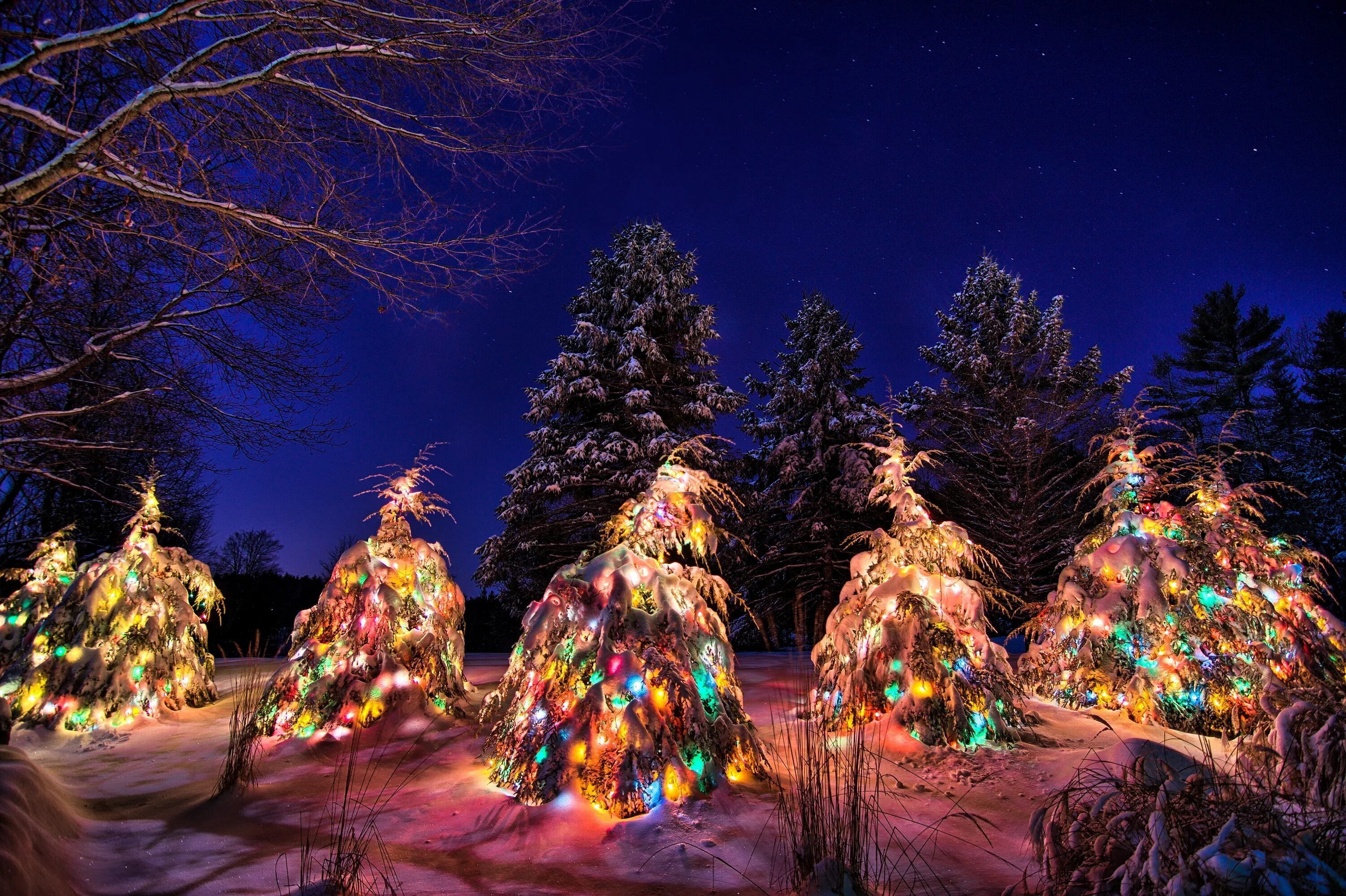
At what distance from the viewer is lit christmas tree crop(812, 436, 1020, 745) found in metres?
4.94

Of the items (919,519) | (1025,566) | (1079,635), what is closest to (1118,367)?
(1025,566)

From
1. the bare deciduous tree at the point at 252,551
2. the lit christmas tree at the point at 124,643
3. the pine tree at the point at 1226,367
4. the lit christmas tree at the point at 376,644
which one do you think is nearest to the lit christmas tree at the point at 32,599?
the lit christmas tree at the point at 124,643

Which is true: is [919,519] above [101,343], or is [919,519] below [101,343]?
below

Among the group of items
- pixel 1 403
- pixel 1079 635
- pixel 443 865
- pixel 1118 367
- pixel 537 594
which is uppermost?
pixel 1118 367

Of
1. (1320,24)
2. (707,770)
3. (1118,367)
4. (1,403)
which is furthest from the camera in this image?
(1118,367)

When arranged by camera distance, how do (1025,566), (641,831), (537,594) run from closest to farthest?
1. (641,831)
2. (1025,566)
3. (537,594)

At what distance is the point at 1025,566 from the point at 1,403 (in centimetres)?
1787

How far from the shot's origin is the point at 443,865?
328 cm

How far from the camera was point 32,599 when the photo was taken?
729 cm

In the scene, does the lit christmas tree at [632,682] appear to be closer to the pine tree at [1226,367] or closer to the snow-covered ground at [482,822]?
the snow-covered ground at [482,822]

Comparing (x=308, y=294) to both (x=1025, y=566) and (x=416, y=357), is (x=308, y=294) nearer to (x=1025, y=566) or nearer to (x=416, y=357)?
(x=416, y=357)

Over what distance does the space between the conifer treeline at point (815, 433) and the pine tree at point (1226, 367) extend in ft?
5.25

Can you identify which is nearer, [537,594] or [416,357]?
[416,357]

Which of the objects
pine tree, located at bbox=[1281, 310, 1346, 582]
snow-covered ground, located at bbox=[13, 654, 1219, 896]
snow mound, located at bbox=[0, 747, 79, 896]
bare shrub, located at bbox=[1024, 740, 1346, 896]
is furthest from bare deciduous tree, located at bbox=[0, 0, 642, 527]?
pine tree, located at bbox=[1281, 310, 1346, 582]
